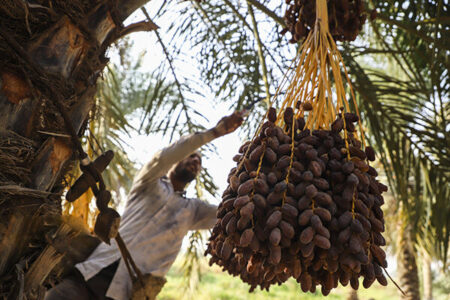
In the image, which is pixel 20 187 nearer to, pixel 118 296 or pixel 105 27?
pixel 105 27

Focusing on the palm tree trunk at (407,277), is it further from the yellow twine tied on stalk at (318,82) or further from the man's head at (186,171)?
the yellow twine tied on stalk at (318,82)

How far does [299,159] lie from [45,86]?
2.22 ft

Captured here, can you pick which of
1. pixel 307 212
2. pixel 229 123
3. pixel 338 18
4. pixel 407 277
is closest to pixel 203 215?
pixel 229 123

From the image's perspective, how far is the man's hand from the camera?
2.25 m

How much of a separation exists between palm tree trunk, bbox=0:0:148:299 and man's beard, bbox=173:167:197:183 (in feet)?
5.35

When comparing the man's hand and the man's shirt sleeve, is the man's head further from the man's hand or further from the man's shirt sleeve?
the man's hand

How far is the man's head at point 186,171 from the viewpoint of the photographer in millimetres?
3027

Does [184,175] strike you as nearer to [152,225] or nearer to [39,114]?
[152,225]

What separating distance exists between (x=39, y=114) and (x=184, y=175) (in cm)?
187

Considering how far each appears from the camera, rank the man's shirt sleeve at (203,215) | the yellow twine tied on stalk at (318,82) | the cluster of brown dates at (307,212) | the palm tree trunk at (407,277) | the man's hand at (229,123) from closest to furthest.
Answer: the cluster of brown dates at (307,212)
the yellow twine tied on stalk at (318,82)
the man's hand at (229,123)
the man's shirt sleeve at (203,215)
the palm tree trunk at (407,277)

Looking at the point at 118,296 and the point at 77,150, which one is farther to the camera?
the point at 118,296

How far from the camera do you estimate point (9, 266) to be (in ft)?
4.17

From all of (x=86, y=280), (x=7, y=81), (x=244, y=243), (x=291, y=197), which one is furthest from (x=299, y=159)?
(x=86, y=280)

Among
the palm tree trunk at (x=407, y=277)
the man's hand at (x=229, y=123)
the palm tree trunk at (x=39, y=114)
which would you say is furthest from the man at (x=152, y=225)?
the palm tree trunk at (x=407, y=277)
